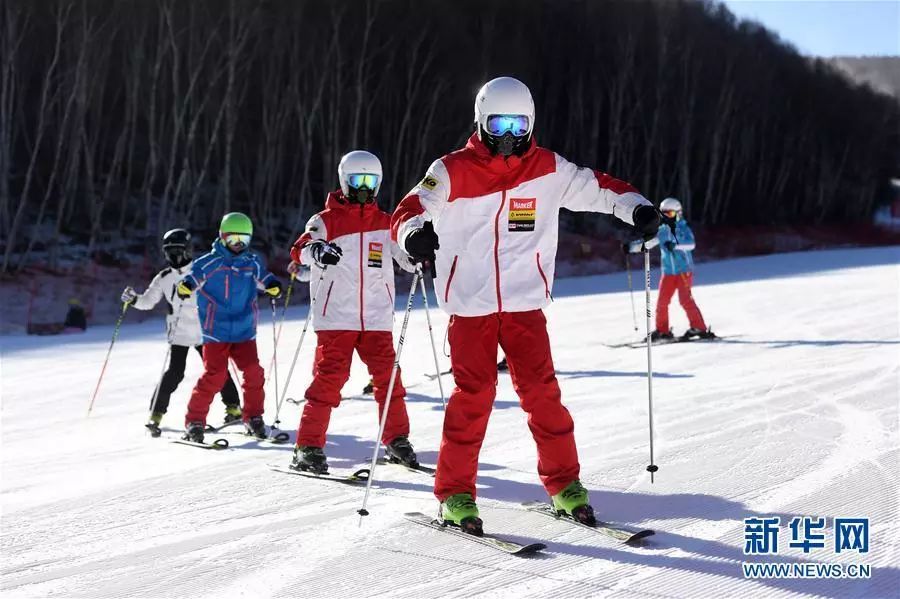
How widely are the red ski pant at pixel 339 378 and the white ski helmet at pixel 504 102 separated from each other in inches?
70.3

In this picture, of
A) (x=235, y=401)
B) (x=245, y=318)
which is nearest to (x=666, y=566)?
(x=245, y=318)

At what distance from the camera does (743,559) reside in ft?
10.1

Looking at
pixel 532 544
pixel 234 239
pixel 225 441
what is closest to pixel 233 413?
pixel 225 441

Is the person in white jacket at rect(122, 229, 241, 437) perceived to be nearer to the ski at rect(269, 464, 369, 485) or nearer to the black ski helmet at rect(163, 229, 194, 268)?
the black ski helmet at rect(163, 229, 194, 268)

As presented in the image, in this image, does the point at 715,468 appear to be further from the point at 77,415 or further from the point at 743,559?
the point at 77,415

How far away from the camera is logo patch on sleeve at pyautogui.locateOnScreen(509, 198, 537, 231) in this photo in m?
3.56

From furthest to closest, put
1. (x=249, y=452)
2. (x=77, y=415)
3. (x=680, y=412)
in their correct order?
1. (x=77, y=415)
2. (x=680, y=412)
3. (x=249, y=452)

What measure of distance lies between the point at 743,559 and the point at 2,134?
20382 mm

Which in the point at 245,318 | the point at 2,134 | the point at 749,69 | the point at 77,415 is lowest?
the point at 77,415

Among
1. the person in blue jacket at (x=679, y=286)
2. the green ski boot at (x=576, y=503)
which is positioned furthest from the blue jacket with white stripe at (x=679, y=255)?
the green ski boot at (x=576, y=503)

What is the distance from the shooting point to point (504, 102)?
3.50 meters

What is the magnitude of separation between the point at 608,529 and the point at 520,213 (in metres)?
1.28

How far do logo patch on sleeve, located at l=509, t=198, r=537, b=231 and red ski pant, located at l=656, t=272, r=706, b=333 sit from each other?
278 inches

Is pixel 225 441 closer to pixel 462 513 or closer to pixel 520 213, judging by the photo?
pixel 462 513
